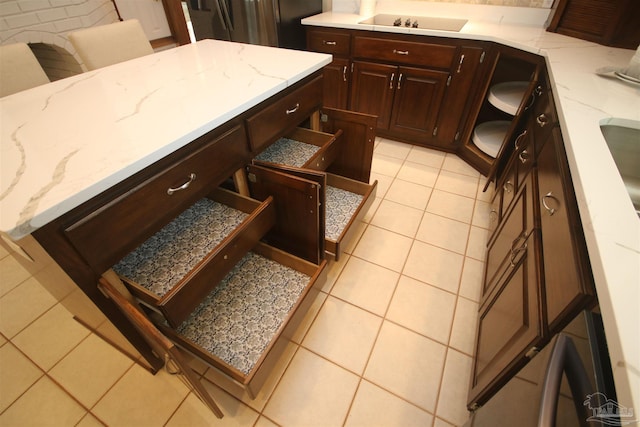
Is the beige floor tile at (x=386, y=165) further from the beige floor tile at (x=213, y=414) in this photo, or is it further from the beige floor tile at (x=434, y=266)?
the beige floor tile at (x=213, y=414)

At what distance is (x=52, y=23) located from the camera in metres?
2.25

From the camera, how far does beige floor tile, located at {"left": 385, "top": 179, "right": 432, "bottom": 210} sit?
197 cm

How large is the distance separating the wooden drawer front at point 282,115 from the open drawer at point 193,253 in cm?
26

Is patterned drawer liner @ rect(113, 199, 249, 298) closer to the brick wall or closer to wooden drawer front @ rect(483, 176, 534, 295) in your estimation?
wooden drawer front @ rect(483, 176, 534, 295)

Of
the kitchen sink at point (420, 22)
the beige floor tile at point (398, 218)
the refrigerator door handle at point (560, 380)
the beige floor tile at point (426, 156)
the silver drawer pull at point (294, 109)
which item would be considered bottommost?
the beige floor tile at point (398, 218)

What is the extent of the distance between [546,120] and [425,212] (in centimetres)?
82

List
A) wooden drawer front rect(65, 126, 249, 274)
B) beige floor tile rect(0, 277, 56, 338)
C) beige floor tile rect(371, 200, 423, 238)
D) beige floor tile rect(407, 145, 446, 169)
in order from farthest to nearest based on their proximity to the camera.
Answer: beige floor tile rect(407, 145, 446, 169) → beige floor tile rect(371, 200, 423, 238) → beige floor tile rect(0, 277, 56, 338) → wooden drawer front rect(65, 126, 249, 274)

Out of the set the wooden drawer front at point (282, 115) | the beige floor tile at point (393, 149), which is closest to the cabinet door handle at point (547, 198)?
the wooden drawer front at point (282, 115)

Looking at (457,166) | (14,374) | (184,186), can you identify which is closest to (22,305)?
(14,374)

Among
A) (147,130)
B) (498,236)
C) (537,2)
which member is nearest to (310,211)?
(147,130)

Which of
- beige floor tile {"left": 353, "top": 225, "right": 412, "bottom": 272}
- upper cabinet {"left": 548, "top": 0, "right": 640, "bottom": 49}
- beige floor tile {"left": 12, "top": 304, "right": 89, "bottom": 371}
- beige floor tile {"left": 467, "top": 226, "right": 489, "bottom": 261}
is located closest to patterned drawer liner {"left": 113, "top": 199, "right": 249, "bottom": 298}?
beige floor tile {"left": 12, "top": 304, "right": 89, "bottom": 371}

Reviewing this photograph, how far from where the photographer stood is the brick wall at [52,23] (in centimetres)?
208

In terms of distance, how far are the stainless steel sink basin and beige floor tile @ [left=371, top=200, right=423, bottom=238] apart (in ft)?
3.07

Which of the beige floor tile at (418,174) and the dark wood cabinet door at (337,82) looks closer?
the beige floor tile at (418,174)
